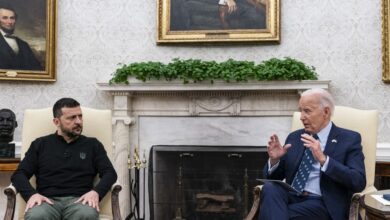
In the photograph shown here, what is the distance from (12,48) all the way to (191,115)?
1962 mm

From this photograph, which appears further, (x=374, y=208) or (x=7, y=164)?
(x=7, y=164)

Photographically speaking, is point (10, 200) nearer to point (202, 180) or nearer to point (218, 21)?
point (202, 180)

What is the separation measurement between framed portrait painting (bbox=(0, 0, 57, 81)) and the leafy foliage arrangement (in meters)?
0.83

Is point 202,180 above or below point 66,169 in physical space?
below

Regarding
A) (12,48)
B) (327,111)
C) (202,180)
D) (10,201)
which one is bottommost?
(202,180)

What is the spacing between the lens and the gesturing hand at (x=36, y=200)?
3.23 meters

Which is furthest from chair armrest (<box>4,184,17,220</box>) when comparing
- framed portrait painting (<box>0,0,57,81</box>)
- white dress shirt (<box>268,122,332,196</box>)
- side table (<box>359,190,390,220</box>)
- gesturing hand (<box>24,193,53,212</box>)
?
side table (<box>359,190,390,220</box>)

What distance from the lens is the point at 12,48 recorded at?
5.14 metres

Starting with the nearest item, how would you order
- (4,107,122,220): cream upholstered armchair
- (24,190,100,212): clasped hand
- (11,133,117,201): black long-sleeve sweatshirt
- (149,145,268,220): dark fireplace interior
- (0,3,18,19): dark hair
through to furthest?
(24,190,100,212): clasped hand < (11,133,117,201): black long-sleeve sweatshirt < (4,107,122,220): cream upholstered armchair < (149,145,268,220): dark fireplace interior < (0,3,18,19): dark hair

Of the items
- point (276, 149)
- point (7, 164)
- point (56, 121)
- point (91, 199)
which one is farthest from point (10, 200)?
point (276, 149)

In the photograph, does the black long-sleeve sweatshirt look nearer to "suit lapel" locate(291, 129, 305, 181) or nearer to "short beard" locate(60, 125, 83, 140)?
"short beard" locate(60, 125, 83, 140)

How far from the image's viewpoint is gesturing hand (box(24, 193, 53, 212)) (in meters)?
3.23

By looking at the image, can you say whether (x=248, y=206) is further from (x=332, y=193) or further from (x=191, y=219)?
(x=332, y=193)

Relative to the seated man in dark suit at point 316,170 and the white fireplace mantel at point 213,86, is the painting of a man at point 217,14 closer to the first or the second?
the white fireplace mantel at point 213,86
